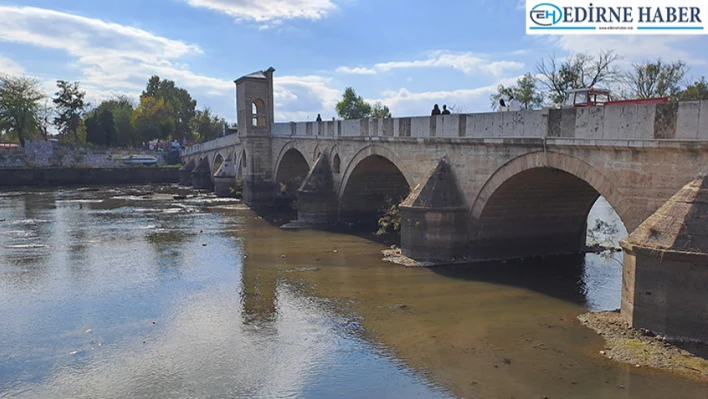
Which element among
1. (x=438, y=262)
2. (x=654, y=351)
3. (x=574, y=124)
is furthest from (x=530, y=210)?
(x=654, y=351)

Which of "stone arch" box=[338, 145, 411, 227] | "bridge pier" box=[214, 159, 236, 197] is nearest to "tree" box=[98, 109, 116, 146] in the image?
"bridge pier" box=[214, 159, 236, 197]

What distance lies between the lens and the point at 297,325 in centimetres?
997

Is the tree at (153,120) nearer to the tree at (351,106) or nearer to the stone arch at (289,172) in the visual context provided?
the tree at (351,106)

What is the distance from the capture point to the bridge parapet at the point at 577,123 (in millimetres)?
8727

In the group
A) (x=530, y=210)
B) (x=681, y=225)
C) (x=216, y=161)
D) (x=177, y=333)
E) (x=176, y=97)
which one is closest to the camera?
(x=681, y=225)

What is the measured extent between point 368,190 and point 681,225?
14.6m

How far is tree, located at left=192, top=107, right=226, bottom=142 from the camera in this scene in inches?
2655

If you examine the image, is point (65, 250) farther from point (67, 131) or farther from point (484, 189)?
point (67, 131)

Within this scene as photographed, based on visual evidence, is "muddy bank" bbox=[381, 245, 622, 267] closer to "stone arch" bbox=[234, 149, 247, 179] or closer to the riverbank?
"stone arch" bbox=[234, 149, 247, 179]

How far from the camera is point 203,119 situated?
67938mm

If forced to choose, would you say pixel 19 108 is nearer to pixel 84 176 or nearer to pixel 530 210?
pixel 84 176

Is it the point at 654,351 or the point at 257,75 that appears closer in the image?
the point at 654,351

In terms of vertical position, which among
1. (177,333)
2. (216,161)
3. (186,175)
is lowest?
(177,333)

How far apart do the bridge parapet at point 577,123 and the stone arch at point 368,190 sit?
11.6 feet
